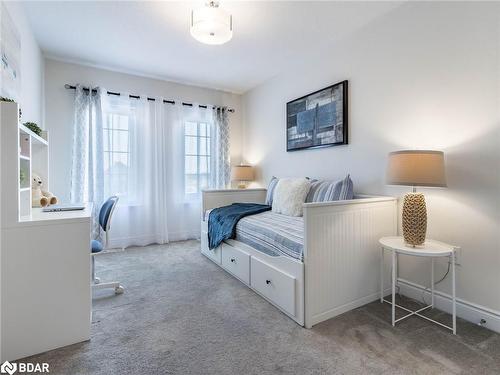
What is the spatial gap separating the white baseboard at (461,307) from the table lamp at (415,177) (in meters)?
0.59

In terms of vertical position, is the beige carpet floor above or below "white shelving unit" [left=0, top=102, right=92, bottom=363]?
below

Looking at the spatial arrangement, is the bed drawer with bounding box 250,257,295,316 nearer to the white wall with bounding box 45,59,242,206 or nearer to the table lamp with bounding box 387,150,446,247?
the table lamp with bounding box 387,150,446,247

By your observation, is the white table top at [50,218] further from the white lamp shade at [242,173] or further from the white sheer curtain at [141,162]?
the white lamp shade at [242,173]

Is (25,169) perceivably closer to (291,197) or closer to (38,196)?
→ (38,196)

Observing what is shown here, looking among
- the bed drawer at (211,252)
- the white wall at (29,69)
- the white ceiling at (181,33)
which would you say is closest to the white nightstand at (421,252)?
the bed drawer at (211,252)

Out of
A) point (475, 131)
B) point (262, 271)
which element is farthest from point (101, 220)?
point (475, 131)

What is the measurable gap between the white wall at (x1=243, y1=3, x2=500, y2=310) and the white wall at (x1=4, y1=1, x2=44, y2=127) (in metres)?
2.93

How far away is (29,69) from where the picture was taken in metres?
2.52

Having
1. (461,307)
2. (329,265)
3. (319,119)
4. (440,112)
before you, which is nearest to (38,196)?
(329,265)

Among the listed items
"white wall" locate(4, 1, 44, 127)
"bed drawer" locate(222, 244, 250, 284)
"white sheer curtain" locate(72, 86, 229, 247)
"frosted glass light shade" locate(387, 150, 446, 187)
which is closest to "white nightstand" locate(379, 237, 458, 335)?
"frosted glass light shade" locate(387, 150, 446, 187)

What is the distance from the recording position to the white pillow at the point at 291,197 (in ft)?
9.03

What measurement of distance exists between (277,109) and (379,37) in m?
1.61

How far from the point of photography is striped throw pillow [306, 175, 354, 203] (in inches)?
95.2

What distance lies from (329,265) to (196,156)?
2924 mm
